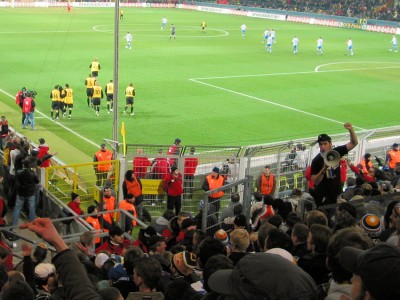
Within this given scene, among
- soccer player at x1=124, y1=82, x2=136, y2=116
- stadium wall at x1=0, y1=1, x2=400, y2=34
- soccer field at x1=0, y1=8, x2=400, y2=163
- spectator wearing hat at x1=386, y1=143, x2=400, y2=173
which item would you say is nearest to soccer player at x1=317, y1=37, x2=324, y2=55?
soccer field at x1=0, y1=8, x2=400, y2=163

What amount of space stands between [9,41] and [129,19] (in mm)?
20262

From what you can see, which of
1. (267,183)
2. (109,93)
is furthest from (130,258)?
(109,93)

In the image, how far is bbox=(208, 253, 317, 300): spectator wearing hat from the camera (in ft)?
9.00

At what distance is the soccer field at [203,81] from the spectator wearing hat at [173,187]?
19.6 feet

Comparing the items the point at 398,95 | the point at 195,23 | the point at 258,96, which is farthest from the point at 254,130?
the point at 195,23

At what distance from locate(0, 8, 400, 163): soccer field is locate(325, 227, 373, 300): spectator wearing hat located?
1531cm

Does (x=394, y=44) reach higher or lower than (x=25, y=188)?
higher

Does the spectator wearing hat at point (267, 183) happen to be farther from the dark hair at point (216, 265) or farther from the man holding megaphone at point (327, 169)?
the dark hair at point (216, 265)

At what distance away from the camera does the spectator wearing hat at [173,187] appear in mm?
13680

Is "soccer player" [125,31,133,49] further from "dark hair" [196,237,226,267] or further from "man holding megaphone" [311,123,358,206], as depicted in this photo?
"dark hair" [196,237,226,267]

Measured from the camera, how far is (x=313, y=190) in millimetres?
9398

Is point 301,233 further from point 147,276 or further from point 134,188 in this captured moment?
point 134,188

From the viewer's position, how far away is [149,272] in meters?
4.91

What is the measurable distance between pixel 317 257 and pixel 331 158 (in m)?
3.63
